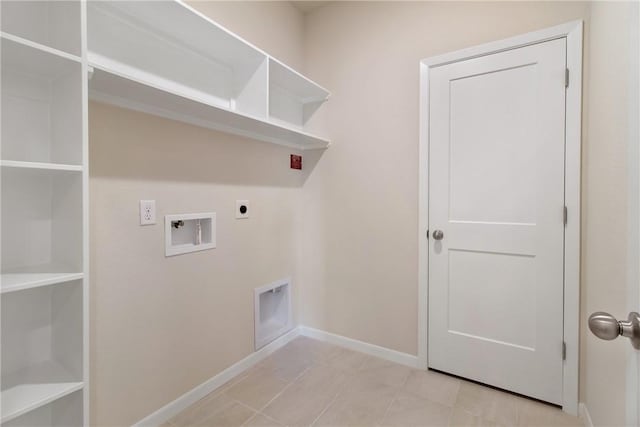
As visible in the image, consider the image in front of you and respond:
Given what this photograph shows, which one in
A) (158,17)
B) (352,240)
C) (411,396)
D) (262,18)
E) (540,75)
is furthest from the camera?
(352,240)

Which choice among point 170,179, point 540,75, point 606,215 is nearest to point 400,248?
point 606,215

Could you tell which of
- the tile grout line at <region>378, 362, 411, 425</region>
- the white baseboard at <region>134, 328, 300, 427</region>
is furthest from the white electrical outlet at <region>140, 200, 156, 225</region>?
the tile grout line at <region>378, 362, 411, 425</region>

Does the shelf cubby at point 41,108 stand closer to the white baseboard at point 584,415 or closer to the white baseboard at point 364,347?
the white baseboard at point 364,347

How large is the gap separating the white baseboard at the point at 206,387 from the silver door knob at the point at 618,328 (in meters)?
1.90

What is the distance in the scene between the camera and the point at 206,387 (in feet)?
6.04

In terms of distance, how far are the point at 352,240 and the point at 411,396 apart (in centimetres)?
110

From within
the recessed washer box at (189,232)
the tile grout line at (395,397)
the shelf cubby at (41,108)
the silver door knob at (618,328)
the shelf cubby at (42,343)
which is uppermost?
the shelf cubby at (41,108)

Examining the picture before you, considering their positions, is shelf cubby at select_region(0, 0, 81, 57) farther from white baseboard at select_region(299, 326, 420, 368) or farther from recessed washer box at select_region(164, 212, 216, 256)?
white baseboard at select_region(299, 326, 420, 368)

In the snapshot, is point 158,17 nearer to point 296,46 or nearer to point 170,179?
point 170,179

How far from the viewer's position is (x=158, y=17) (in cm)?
140

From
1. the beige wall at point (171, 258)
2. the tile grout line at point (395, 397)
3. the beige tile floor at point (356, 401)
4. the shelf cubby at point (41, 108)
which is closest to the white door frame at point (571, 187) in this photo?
the beige tile floor at point (356, 401)

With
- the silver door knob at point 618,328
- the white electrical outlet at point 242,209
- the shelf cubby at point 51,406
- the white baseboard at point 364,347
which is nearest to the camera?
the silver door knob at point 618,328

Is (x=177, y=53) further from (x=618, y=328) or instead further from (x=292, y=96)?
(x=618, y=328)

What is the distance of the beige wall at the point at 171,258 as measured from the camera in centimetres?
139
